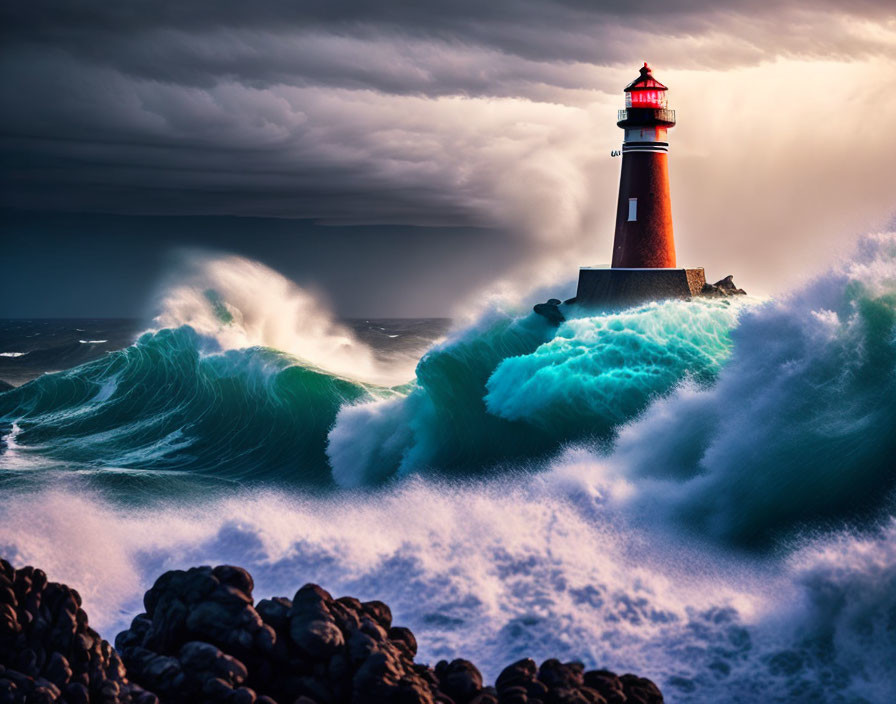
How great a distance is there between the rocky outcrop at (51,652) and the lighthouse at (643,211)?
14507 millimetres

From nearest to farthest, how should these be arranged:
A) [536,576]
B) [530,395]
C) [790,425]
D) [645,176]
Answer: [536,576] < [790,425] < [530,395] < [645,176]

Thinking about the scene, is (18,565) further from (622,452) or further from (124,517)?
(622,452)

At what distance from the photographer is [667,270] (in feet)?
64.0

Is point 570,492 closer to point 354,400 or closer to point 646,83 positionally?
point 354,400

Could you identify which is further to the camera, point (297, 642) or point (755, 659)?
point (755, 659)

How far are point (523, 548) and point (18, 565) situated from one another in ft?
19.5

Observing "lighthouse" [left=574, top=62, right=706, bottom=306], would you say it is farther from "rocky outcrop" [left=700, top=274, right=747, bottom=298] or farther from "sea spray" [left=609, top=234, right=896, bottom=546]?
"sea spray" [left=609, top=234, right=896, bottom=546]

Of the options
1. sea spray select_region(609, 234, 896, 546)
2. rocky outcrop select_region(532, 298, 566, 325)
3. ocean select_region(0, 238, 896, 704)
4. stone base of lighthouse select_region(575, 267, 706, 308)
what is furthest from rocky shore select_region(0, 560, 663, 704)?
stone base of lighthouse select_region(575, 267, 706, 308)

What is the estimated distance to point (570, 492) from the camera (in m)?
11.4

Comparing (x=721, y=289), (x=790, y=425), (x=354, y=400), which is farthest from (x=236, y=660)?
(x=721, y=289)

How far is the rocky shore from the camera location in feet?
20.8

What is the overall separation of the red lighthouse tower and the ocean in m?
1.91

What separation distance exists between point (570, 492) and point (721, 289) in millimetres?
10452

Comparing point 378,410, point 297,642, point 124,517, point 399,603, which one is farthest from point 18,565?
point 378,410
